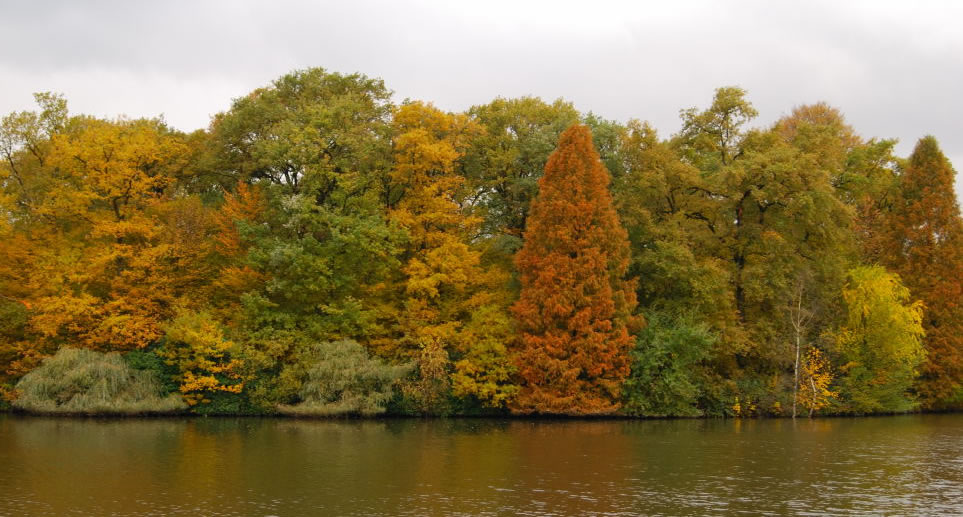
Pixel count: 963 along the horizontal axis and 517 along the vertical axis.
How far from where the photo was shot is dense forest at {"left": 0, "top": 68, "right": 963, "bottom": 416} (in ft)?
141

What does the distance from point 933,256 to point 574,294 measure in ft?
80.7

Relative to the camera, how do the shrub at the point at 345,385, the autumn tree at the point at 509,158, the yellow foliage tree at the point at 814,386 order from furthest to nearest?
the autumn tree at the point at 509,158 → the yellow foliage tree at the point at 814,386 → the shrub at the point at 345,385

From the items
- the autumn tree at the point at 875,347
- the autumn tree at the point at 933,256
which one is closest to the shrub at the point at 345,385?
the autumn tree at the point at 875,347

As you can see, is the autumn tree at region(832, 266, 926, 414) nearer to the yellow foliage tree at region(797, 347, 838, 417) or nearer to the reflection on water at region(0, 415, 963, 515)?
the yellow foliage tree at region(797, 347, 838, 417)

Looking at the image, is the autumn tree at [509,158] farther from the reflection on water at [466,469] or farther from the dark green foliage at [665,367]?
the reflection on water at [466,469]

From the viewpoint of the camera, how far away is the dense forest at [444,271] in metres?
43.1

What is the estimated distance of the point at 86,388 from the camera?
135ft

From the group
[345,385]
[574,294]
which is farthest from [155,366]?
[574,294]

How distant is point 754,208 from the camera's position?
4822cm

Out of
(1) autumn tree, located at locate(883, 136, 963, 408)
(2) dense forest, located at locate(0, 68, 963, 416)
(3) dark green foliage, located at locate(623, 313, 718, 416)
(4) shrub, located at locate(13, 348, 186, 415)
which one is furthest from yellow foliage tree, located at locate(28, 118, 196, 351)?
(1) autumn tree, located at locate(883, 136, 963, 408)

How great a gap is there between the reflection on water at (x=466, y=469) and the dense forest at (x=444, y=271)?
3571mm

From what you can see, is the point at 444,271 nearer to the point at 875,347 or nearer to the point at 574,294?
the point at 574,294

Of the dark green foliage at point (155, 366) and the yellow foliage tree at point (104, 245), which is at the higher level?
the yellow foliage tree at point (104, 245)

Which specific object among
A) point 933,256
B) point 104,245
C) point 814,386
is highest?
point 933,256
